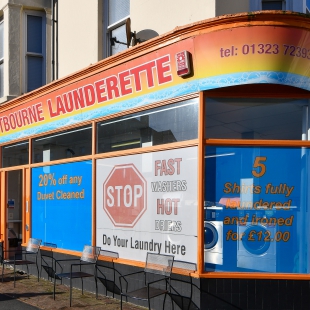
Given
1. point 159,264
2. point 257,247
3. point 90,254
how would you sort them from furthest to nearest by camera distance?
1. point 90,254
2. point 159,264
3. point 257,247

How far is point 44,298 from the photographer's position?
8.22 meters

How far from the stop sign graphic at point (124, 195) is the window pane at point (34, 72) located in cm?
501

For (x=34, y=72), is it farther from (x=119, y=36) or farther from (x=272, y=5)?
(x=272, y=5)

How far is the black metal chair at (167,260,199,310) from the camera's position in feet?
21.9

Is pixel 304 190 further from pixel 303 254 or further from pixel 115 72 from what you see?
pixel 115 72

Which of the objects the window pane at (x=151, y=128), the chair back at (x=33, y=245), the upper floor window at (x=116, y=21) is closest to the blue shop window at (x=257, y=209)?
the window pane at (x=151, y=128)

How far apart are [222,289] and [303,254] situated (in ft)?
3.84

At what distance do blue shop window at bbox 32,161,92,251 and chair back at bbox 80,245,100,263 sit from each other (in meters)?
0.37

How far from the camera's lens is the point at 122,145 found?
324 inches

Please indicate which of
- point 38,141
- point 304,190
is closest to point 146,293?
point 304,190

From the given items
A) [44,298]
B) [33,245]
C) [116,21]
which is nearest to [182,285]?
[44,298]

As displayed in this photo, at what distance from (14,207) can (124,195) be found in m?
5.03

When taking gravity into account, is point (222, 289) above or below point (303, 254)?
below

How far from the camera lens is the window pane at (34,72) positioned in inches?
491
